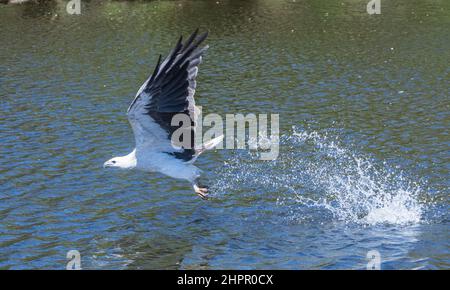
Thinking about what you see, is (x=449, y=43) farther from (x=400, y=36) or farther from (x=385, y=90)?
(x=385, y=90)

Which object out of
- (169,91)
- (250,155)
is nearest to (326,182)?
(250,155)

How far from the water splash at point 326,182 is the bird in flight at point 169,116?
2455 mm

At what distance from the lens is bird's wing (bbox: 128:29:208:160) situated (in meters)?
13.3

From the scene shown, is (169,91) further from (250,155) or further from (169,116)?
(250,155)

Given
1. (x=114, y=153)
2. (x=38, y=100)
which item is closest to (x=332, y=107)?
(x=114, y=153)

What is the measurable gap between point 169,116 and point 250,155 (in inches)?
237

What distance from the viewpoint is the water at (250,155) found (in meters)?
14.1

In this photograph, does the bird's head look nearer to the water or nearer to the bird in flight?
the bird in flight

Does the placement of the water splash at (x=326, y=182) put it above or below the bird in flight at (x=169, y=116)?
below

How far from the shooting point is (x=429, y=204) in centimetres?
1560

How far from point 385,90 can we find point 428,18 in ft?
41.3

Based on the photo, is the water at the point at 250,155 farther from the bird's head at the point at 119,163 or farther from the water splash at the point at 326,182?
the bird's head at the point at 119,163

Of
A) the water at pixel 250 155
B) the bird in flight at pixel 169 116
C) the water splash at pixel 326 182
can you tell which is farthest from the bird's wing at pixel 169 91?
the water splash at pixel 326 182

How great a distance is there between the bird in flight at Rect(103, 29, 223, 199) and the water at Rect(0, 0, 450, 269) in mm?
1296
